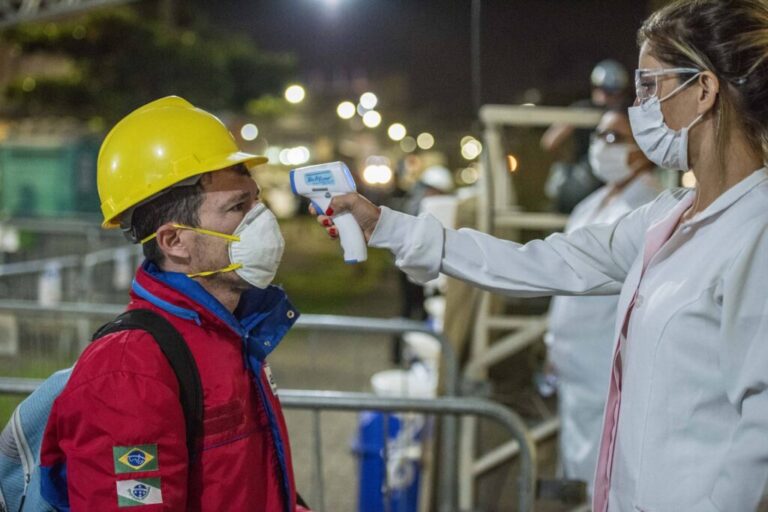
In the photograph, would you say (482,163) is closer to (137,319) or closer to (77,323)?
(137,319)

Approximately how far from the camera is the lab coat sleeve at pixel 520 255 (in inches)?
85.4

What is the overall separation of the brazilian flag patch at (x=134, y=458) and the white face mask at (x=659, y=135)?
1.37 metres

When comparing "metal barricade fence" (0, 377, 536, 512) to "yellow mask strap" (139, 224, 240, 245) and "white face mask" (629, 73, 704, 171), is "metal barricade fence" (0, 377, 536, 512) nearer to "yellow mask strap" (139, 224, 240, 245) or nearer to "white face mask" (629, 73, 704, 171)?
"yellow mask strap" (139, 224, 240, 245)

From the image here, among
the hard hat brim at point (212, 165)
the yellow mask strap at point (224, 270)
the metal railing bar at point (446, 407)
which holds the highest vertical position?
the hard hat brim at point (212, 165)

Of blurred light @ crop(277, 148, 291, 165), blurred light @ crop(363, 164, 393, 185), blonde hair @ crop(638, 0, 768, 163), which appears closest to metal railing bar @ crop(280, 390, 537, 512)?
blonde hair @ crop(638, 0, 768, 163)

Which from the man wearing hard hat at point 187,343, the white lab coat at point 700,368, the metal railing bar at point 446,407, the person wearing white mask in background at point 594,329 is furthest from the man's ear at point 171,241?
the person wearing white mask in background at point 594,329

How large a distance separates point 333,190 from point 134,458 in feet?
2.61

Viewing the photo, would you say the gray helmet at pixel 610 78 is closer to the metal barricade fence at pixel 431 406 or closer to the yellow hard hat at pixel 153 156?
the metal barricade fence at pixel 431 406

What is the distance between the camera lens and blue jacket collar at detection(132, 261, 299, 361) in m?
1.98

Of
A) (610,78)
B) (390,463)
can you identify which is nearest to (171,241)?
(390,463)

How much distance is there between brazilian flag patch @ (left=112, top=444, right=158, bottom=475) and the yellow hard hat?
0.62 meters

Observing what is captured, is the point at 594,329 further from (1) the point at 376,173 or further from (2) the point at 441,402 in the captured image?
(1) the point at 376,173

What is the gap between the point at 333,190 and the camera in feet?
6.78

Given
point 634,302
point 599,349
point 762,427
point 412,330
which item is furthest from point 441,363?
point 762,427
